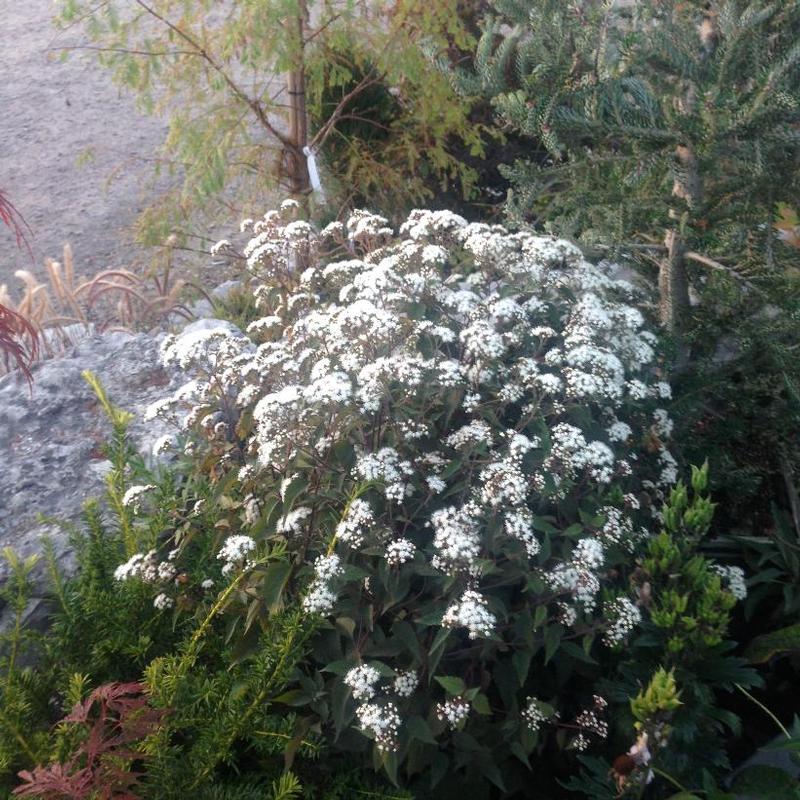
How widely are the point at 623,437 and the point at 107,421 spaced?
202cm

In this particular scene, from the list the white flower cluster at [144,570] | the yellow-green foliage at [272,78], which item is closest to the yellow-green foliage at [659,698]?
the white flower cluster at [144,570]

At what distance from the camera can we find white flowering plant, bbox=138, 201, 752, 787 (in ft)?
5.93

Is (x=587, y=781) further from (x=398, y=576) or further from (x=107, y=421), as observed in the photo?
(x=107, y=421)

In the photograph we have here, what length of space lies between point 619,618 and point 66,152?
859 centimetres

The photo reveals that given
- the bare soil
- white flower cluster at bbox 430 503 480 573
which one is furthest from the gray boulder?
the bare soil

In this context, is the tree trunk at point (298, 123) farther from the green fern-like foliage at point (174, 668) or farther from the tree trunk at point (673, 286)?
the green fern-like foliage at point (174, 668)

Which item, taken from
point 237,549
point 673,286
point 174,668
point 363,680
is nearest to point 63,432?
point 237,549

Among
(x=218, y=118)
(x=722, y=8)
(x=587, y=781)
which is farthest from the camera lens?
(x=218, y=118)

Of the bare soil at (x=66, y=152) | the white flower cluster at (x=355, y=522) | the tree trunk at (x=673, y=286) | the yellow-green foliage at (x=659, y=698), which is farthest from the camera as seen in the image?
the bare soil at (x=66, y=152)

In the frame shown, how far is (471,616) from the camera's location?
5.42ft

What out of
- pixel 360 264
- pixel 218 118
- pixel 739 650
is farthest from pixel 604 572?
pixel 218 118

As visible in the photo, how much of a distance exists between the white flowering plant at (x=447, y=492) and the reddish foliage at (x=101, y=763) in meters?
0.34

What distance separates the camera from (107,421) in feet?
10.3

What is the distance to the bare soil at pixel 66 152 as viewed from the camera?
23.4 feet
